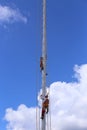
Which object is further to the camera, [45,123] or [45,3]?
[45,3]

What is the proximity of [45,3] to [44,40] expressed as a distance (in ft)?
18.5

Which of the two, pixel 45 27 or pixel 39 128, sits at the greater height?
pixel 45 27

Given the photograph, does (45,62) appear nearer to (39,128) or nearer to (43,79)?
(43,79)

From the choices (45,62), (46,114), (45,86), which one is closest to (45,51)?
(45,62)

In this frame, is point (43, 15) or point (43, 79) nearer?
point (43, 79)

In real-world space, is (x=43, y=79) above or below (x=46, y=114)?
above

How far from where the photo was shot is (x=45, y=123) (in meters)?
49.6

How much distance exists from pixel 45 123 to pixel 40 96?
11.1 ft

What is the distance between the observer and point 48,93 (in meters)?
50.9

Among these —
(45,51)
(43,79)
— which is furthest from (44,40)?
(43,79)

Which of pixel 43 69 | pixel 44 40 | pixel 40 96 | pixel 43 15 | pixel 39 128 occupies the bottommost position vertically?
pixel 39 128

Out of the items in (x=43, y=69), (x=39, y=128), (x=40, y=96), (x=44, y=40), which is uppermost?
(x=44, y=40)

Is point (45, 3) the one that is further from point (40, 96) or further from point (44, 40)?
point (40, 96)

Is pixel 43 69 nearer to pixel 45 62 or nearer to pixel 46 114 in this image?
pixel 45 62
